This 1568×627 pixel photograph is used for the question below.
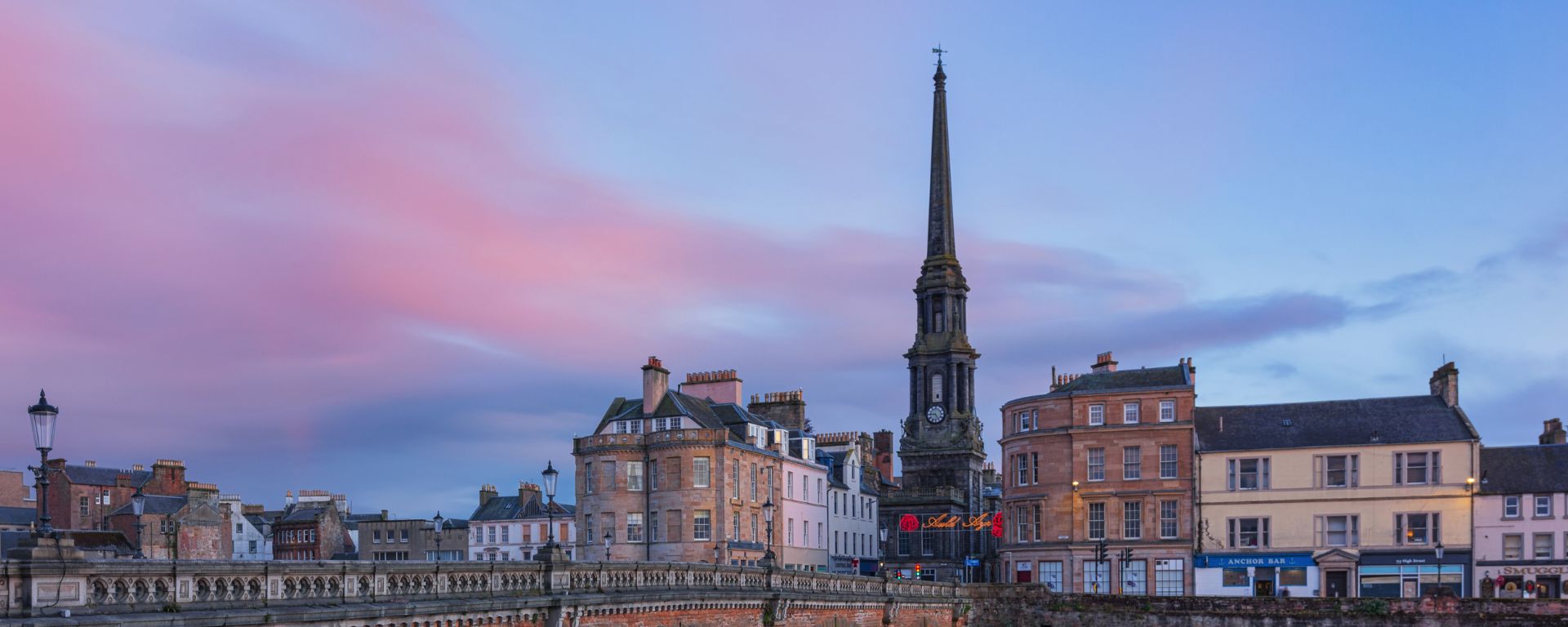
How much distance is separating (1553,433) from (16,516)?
87.2 m

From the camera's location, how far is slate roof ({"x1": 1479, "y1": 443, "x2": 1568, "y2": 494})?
189ft

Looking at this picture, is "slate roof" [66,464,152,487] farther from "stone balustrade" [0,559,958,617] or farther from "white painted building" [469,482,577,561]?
"stone balustrade" [0,559,958,617]

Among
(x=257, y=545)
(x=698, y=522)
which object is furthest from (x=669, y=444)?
(x=257, y=545)

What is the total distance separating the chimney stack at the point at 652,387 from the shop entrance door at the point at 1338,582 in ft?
108

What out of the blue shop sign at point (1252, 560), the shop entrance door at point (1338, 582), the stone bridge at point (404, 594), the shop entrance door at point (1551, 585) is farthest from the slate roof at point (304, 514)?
the shop entrance door at point (1551, 585)

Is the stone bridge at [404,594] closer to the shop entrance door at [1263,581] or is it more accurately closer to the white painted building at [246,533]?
the shop entrance door at [1263,581]

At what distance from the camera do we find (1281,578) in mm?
60906

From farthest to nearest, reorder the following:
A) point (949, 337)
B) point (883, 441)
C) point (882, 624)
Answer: point (883, 441)
point (949, 337)
point (882, 624)

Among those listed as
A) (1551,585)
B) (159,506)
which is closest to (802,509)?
(1551,585)

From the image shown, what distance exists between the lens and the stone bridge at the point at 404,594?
17.3 meters

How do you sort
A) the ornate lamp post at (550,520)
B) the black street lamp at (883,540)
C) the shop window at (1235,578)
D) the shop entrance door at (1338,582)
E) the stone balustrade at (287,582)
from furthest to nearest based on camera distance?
1. the black street lamp at (883,540)
2. the shop window at (1235,578)
3. the shop entrance door at (1338,582)
4. the ornate lamp post at (550,520)
5. the stone balustrade at (287,582)

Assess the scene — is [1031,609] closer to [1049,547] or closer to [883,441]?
[1049,547]

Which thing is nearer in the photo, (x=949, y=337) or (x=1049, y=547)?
(x=1049, y=547)

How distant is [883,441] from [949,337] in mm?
14443
